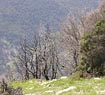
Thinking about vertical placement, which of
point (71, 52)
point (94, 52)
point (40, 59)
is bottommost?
point (40, 59)

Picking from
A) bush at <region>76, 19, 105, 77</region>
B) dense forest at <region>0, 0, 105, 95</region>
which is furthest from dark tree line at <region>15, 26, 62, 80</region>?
bush at <region>76, 19, 105, 77</region>

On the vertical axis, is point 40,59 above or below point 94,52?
below

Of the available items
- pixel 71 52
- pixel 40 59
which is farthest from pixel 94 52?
pixel 71 52

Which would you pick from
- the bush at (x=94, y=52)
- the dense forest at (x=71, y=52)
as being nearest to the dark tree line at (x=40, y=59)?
the dense forest at (x=71, y=52)

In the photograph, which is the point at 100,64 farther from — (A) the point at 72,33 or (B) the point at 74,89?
(A) the point at 72,33

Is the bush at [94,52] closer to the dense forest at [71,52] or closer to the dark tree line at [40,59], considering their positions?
the dense forest at [71,52]

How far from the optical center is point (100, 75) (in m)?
35.5

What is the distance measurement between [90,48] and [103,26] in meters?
2.44

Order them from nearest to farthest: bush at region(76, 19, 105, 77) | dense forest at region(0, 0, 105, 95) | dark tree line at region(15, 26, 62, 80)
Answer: bush at region(76, 19, 105, 77), dense forest at region(0, 0, 105, 95), dark tree line at region(15, 26, 62, 80)

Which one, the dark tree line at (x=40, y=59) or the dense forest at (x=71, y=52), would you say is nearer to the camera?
the dense forest at (x=71, y=52)

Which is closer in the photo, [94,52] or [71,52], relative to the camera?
[94,52]

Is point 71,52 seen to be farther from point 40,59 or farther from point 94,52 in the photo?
point 94,52

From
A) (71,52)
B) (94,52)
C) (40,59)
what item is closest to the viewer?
(94,52)

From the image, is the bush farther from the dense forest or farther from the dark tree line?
the dark tree line
